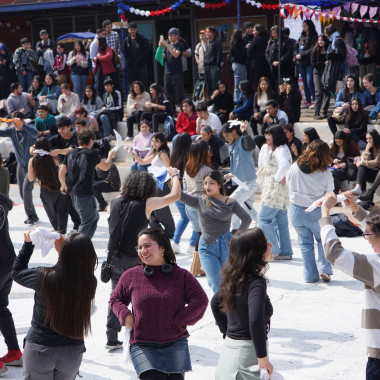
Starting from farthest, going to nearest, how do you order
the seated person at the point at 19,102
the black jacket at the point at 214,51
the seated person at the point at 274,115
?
the seated person at the point at 19,102
the black jacket at the point at 214,51
the seated person at the point at 274,115

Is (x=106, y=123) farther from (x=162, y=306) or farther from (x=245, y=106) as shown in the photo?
(x=162, y=306)

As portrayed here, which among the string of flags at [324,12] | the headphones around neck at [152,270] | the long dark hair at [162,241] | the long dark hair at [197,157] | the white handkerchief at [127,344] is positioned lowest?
the long dark hair at [197,157]

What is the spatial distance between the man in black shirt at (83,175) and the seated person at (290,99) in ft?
16.7

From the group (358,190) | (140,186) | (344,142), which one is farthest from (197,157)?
(344,142)

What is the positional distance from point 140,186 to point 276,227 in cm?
350

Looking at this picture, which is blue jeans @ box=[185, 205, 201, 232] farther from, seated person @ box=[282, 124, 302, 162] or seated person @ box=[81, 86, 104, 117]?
seated person @ box=[81, 86, 104, 117]

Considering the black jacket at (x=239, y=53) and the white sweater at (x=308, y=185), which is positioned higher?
the white sweater at (x=308, y=185)

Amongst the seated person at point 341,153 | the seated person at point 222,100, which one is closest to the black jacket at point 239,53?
the seated person at point 222,100

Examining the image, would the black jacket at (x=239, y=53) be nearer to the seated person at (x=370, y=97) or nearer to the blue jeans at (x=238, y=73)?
the blue jeans at (x=238, y=73)

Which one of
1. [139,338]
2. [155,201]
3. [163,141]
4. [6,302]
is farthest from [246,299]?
[163,141]

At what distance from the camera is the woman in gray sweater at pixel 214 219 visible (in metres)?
6.58

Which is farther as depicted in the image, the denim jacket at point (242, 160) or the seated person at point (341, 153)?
the seated person at point (341, 153)

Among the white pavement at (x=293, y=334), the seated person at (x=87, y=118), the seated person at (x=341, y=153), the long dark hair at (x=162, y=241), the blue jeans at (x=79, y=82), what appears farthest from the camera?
the blue jeans at (x=79, y=82)

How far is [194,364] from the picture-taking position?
6152mm
